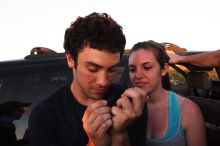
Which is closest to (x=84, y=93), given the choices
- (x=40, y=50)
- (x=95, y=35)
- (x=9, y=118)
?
(x=95, y=35)

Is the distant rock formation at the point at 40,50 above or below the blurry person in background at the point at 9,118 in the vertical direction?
above

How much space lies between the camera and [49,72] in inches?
124

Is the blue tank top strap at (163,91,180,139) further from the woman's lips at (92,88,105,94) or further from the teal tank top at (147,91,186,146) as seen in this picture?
the woman's lips at (92,88,105,94)

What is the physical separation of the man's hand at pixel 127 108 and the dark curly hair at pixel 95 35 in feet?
0.91

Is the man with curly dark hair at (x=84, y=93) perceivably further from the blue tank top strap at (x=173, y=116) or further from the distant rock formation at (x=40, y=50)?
the distant rock formation at (x=40, y=50)

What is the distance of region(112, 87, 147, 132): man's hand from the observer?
1.56 m

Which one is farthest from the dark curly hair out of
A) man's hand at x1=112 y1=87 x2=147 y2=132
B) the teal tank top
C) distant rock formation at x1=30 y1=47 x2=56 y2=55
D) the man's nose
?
distant rock formation at x1=30 y1=47 x2=56 y2=55

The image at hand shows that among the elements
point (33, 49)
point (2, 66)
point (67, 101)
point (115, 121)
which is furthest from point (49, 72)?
point (115, 121)

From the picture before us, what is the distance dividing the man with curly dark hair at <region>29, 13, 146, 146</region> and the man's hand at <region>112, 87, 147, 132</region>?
1 cm

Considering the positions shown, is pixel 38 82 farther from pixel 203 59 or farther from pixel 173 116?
pixel 203 59

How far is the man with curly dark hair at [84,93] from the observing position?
175 cm

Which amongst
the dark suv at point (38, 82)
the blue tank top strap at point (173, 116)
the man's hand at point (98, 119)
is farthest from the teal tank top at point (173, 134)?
the man's hand at point (98, 119)

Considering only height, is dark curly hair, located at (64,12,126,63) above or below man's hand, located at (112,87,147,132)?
above

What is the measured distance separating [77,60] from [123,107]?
388 millimetres
